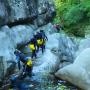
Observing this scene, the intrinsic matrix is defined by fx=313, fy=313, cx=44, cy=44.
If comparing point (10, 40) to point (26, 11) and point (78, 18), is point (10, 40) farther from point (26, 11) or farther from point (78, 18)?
point (78, 18)

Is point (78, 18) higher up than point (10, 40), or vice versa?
point (78, 18)

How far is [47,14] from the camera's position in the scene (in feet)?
95.6

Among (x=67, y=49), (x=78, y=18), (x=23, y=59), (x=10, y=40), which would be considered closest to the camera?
(x=23, y=59)

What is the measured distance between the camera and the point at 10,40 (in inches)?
770

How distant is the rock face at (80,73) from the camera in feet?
52.4

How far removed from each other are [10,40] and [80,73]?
5.42 metres

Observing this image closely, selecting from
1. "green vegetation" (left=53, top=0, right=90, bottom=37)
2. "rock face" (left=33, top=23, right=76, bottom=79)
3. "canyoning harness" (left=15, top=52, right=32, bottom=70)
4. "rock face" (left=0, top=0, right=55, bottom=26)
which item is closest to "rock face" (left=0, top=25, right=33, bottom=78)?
"canyoning harness" (left=15, top=52, right=32, bottom=70)

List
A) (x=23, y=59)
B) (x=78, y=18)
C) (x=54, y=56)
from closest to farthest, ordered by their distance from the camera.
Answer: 1. (x=23, y=59)
2. (x=54, y=56)
3. (x=78, y=18)

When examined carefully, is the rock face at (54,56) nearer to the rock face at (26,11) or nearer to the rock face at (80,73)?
the rock face at (80,73)

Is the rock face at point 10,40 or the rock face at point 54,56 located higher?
the rock face at point 10,40

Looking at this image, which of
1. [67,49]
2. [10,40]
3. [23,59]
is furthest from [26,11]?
[23,59]

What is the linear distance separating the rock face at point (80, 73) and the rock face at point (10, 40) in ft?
9.61

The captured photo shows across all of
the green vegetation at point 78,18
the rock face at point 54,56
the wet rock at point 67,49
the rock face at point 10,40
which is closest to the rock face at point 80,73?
the rock face at point 54,56

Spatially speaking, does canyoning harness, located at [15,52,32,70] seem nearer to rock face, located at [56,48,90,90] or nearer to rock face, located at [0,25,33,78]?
rock face, located at [0,25,33,78]
